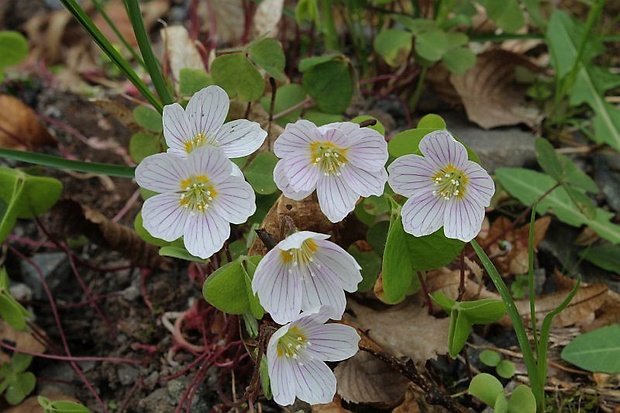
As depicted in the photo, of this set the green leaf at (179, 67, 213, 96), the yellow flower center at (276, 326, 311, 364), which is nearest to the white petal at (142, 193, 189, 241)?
the yellow flower center at (276, 326, 311, 364)

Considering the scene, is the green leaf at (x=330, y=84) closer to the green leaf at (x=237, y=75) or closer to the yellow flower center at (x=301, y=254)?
the green leaf at (x=237, y=75)

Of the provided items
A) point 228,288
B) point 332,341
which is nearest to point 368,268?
point 332,341

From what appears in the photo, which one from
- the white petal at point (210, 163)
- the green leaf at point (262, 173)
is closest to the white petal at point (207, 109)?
the white petal at point (210, 163)

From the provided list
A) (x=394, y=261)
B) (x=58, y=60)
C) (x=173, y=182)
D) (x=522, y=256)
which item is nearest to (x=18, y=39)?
(x=58, y=60)

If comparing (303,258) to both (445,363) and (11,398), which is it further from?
(11,398)

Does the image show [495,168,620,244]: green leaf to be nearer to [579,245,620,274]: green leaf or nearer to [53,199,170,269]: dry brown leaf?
[579,245,620,274]: green leaf

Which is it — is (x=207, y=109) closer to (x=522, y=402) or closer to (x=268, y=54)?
(x=268, y=54)
